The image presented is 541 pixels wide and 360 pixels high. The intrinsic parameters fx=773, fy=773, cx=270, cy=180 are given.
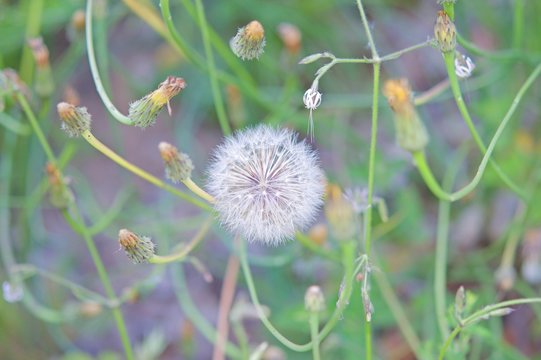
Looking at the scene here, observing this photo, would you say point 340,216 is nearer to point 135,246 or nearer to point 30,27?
point 135,246

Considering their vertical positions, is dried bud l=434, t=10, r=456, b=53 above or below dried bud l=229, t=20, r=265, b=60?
above

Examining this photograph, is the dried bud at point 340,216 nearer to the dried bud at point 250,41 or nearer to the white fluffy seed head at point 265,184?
the white fluffy seed head at point 265,184

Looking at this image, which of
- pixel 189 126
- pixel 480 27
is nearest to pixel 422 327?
pixel 189 126

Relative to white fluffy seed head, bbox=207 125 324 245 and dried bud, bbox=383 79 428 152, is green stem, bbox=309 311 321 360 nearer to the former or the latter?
white fluffy seed head, bbox=207 125 324 245

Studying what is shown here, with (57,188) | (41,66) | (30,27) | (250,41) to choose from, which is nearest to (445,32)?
(250,41)

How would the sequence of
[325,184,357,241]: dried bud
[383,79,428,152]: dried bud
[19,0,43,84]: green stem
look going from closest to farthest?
[383,79,428,152]: dried bud → [325,184,357,241]: dried bud → [19,0,43,84]: green stem

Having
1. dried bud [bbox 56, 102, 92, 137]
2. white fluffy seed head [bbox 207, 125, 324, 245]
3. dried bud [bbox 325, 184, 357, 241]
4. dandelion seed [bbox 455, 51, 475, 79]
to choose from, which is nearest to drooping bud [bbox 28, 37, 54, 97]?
dried bud [bbox 56, 102, 92, 137]
